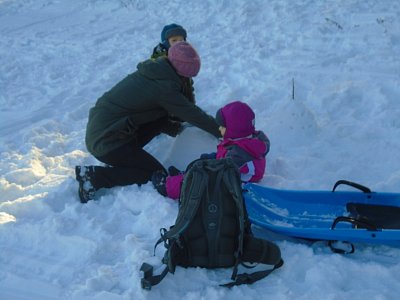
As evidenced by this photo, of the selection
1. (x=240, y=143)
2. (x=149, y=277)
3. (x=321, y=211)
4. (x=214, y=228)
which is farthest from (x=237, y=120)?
(x=149, y=277)

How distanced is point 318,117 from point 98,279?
3044 millimetres

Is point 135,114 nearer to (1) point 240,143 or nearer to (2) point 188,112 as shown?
(2) point 188,112

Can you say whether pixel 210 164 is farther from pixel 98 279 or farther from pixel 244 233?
pixel 98 279

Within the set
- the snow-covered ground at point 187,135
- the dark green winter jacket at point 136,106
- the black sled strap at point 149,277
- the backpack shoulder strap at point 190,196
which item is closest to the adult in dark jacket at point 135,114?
the dark green winter jacket at point 136,106

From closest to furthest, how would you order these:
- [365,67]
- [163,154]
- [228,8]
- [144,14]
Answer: [163,154] → [365,67] → [228,8] → [144,14]

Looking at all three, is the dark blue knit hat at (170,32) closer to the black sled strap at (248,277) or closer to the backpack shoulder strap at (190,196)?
the backpack shoulder strap at (190,196)

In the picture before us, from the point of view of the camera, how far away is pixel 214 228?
3234mm

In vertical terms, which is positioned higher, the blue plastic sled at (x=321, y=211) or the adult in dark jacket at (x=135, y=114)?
the adult in dark jacket at (x=135, y=114)

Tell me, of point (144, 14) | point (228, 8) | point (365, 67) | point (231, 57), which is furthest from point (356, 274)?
point (144, 14)

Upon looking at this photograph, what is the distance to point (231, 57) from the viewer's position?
6.89 m

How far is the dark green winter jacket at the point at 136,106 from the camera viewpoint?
438 centimetres

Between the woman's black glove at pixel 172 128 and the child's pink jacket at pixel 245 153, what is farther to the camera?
the woman's black glove at pixel 172 128

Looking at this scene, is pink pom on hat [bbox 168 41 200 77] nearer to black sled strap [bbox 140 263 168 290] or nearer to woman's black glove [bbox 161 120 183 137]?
woman's black glove [bbox 161 120 183 137]

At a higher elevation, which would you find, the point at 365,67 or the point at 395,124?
the point at 365,67
